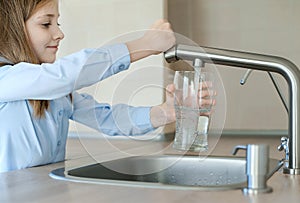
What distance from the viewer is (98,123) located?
1.23 meters

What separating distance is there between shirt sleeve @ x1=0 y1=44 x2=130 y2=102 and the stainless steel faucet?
0.45 ft

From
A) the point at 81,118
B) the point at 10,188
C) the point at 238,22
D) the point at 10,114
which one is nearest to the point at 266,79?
the point at 238,22

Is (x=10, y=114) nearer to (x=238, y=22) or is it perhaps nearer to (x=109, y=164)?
(x=109, y=164)

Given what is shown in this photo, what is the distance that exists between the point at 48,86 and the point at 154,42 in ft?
0.81

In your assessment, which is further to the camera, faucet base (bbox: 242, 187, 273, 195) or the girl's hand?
the girl's hand

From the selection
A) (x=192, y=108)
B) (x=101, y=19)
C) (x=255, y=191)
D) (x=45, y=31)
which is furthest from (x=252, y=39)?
(x=255, y=191)

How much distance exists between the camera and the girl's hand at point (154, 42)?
907mm

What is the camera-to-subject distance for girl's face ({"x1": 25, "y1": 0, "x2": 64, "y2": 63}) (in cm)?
123

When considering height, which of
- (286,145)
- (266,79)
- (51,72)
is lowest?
(266,79)

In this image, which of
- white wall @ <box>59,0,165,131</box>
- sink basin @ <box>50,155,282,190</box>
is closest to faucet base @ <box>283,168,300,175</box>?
sink basin @ <box>50,155,282,190</box>

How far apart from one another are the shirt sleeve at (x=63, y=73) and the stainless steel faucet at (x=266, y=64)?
0.45 ft

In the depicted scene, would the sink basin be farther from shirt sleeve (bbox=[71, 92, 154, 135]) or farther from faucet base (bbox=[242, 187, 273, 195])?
faucet base (bbox=[242, 187, 273, 195])

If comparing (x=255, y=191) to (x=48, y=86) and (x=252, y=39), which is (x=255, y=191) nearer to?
(x=48, y=86)

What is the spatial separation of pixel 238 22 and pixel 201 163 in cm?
167
